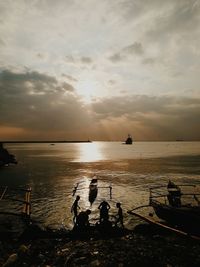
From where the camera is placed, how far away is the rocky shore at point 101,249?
13.7m

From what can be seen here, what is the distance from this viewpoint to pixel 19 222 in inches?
1016

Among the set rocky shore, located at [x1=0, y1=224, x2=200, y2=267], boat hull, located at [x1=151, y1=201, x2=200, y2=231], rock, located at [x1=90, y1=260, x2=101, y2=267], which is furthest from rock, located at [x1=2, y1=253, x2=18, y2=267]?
boat hull, located at [x1=151, y1=201, x2=200, y2=231]

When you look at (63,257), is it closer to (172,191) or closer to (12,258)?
(12,258)

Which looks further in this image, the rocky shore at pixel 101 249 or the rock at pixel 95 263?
the rocky shore at pixel 101 249

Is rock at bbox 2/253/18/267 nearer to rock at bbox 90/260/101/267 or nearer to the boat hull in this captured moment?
rock at bbox 90/260/101/267

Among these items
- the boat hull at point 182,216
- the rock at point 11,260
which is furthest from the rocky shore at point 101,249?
the boat hull at point 182,216

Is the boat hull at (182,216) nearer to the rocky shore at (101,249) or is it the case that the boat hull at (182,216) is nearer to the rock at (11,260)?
the rocky shore at (101,249)

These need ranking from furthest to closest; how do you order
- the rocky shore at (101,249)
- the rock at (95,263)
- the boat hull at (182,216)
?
the boat hull at (182,216), the rocky shore at (101,249), the rock at (95,263)

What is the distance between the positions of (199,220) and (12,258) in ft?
48.9

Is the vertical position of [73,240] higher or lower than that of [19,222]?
higher

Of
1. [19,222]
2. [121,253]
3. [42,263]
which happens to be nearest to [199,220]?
[121,253]

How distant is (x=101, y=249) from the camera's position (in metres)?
15.4

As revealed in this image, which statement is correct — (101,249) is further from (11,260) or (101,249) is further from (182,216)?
(182,216)

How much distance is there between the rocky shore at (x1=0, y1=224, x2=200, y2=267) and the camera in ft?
44.8
